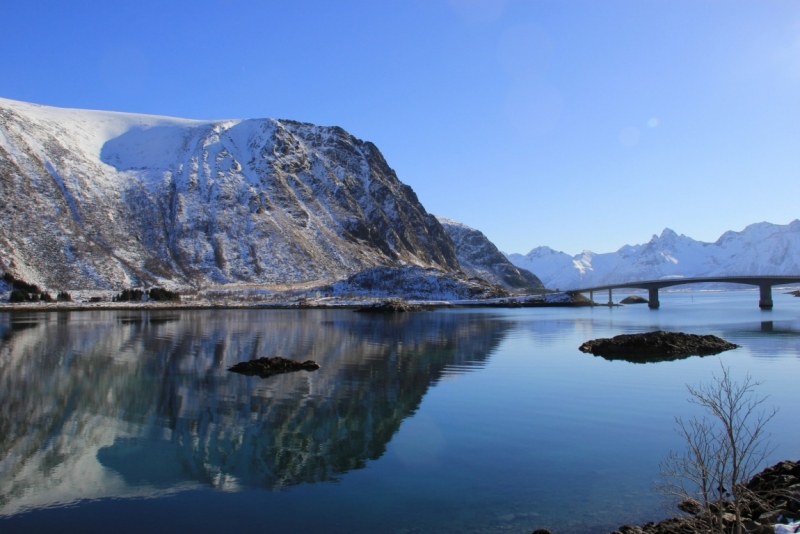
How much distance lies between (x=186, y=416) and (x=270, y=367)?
11.6 m

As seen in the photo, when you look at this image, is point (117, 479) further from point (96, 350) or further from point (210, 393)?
point (96, 350)

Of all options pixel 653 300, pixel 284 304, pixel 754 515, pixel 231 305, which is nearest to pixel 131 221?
pixel 231 305

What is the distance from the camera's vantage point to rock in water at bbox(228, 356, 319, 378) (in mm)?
32781

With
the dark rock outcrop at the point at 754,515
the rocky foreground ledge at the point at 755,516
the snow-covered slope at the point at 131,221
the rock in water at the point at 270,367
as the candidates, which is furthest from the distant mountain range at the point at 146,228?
the dark rock outcrop at the point at 754,515

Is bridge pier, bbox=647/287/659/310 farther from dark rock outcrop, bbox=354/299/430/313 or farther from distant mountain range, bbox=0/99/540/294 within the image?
dark rock outcrop, bbox=354/299/430/313

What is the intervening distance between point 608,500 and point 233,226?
176 metres

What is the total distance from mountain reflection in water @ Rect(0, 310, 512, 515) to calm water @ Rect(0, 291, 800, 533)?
10cm

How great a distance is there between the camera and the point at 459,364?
123 feet

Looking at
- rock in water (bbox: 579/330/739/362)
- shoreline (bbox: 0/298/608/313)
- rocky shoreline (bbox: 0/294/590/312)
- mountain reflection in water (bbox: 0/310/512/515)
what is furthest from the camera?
rocky shoreline (bbox: 0/294/590/312)

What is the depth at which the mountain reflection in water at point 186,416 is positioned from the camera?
50.0ft

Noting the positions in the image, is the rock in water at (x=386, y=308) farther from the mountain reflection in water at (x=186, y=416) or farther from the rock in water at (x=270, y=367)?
the rock in water at (x=270, y=367)

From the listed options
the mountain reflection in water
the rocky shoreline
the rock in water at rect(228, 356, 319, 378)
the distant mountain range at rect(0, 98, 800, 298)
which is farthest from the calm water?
the distant mountain range at rect(0, 98, 800, 298)

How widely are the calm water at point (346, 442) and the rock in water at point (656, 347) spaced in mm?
4558

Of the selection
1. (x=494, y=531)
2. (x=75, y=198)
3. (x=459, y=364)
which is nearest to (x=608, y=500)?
(x=494, y=531)
